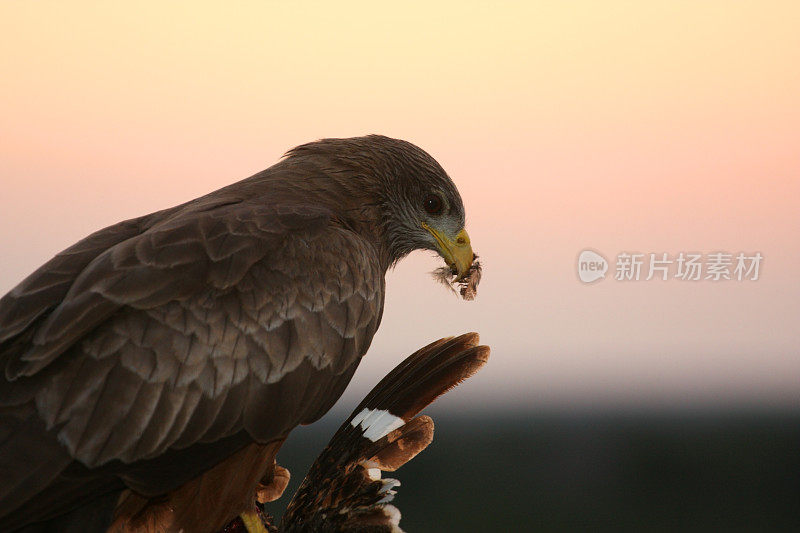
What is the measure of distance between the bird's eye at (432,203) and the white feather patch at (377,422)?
4.55 feet

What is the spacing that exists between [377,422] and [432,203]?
151cm

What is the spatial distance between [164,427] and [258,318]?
69 centimetres

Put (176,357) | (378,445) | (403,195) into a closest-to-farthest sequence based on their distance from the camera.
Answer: (176,357) < (378,445) < (403,195)

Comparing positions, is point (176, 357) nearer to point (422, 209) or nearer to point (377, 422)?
point (377, 422)

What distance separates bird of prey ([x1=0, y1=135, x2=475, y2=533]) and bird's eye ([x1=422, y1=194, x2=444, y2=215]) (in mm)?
759

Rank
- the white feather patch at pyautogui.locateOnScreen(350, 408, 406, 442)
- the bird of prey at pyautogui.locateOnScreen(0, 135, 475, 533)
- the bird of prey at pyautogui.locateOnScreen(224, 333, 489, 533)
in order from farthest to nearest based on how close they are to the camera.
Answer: the white feather patch at pyautogui.locateOnScreen(350, 408, 406, 442)
the bird of prey at pyautogui.locateOnScreen(224, 333, 489, 533)
the bird of prey at pyautogui.locateOnScreen(0, 135, 475, 533)

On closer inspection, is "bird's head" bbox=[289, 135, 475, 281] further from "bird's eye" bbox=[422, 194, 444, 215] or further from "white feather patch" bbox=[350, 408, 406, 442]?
"white feather patch" bbox=[350, 408, 406, 442]

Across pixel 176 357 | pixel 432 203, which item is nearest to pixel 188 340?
pixel 176 357

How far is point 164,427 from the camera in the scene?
3902 millimetres

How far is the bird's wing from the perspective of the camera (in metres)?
3.80

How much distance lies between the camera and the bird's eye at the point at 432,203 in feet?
18.0

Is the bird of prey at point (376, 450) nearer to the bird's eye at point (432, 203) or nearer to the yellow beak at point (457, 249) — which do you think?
the yellow beak at point (457, 249)

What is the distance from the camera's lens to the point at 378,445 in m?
4.75

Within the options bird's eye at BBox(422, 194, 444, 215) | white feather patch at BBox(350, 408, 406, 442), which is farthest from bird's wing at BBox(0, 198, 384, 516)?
bird's eye at BBox(422, 194, 444, 215)
